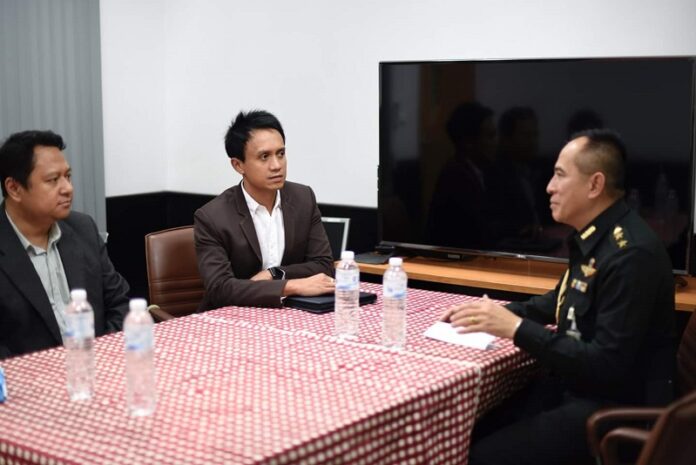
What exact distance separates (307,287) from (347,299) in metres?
0.43

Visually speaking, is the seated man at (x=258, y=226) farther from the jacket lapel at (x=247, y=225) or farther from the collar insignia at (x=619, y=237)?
the collar insignia at (x=619, y=237)

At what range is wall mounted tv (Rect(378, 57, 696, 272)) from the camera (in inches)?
148

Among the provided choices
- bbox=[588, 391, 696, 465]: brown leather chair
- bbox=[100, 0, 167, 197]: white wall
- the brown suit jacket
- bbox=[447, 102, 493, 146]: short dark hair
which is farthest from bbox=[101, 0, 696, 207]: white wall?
bbox=[588, 391, 696, 465]: brown leather chair

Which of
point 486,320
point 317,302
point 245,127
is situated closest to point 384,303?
point 486,320

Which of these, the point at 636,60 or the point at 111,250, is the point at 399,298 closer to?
the point at 636,60

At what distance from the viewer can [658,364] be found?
8.46 ft

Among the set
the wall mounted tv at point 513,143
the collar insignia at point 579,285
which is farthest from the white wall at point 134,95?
the collar insignia at point 579,285

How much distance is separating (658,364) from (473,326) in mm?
552

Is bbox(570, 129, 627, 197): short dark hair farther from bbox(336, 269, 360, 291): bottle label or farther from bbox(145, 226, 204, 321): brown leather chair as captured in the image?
bbox(145, 226, 204, 321): brown leather chair

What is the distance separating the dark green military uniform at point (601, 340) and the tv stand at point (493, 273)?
1.21m

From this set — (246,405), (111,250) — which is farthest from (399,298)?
(111,250)

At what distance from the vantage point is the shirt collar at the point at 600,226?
8.47ft

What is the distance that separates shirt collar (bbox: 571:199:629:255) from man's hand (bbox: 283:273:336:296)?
38.1 inches

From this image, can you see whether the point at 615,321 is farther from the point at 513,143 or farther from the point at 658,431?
the point at 513,143
